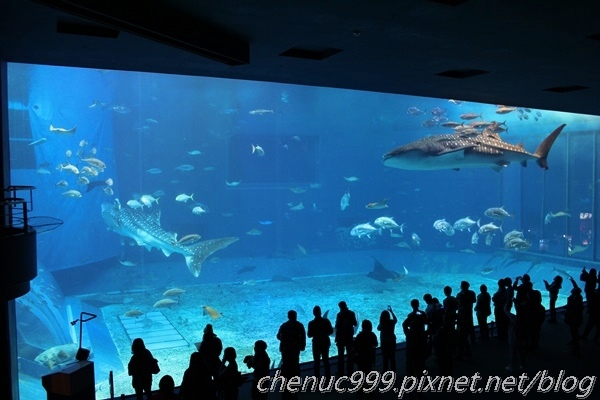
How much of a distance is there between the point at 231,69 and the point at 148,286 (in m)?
22.6

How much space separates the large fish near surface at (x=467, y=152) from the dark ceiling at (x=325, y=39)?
297 cm

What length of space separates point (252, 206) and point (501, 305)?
104ft

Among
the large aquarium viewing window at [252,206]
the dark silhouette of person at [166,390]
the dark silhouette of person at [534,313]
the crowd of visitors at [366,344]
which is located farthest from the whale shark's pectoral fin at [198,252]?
the dark silhouette of person at [166,390]

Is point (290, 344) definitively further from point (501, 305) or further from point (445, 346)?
point (501, 305)

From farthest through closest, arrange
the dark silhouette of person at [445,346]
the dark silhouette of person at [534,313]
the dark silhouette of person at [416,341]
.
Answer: the dark silhouette of person at [534,313], the dark silhouette of person at [445,346], the dark silhouette of person at [416,341]

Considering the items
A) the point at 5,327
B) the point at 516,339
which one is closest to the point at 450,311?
the point at 516,339

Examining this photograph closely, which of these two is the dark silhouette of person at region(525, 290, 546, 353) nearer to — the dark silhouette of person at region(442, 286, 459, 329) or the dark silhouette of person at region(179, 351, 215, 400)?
the dark silhouette of person at region(442, 286, 459, 329)

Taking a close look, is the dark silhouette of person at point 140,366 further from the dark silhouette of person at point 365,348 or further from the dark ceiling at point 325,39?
the dark ceiling at point 325,39

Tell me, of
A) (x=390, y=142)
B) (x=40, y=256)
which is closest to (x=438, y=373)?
(x=40, y=256)

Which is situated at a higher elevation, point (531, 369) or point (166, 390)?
point (166, 390)

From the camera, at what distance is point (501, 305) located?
6.91 metres

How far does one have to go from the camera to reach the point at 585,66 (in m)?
6.13

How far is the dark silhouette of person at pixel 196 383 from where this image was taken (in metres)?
3.62

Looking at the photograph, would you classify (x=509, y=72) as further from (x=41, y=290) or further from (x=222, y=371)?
(x=41, y=290)
